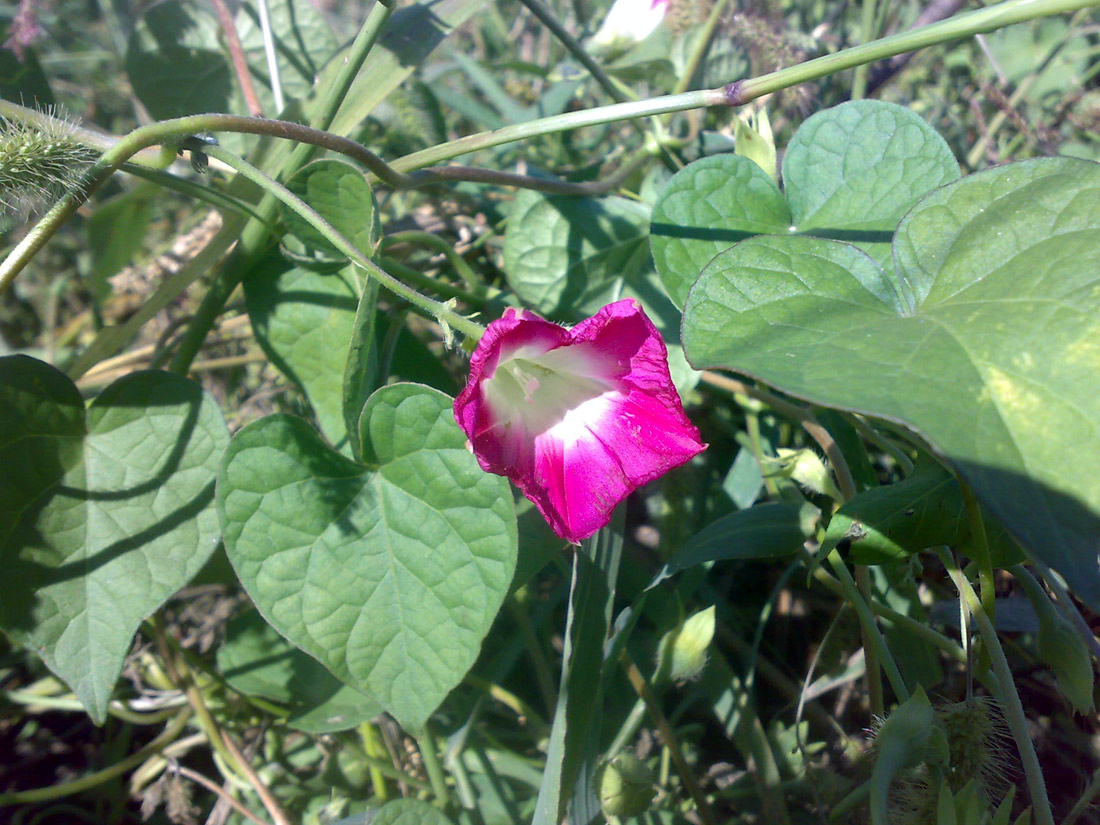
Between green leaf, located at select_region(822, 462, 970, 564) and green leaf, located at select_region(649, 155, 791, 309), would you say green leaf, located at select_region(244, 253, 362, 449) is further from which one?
green leaf, located at select_region(822, 462, 970, 564)

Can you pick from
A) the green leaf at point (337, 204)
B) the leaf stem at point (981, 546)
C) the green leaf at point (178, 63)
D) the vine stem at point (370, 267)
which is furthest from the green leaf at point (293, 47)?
the leaf stem at point (981, 546)

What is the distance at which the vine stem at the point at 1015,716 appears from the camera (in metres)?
0.63

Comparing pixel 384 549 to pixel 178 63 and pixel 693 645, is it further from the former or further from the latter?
pixel 178 63

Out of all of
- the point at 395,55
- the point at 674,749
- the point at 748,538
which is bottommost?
the point at 674,749

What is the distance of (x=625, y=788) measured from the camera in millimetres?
787

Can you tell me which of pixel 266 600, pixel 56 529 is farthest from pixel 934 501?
pixel 56 529

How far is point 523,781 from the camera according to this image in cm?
100

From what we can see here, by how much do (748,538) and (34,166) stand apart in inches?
30.8

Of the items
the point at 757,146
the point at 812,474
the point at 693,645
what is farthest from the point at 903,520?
the point at 757,146

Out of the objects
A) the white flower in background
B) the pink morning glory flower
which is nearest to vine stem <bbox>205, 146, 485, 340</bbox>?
the pink morning glory flower

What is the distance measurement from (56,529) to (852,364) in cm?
84

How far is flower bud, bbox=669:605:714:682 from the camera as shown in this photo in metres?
0.85

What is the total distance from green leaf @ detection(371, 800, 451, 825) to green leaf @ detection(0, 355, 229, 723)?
0.31 metres

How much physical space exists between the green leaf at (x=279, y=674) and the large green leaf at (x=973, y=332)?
742mm
